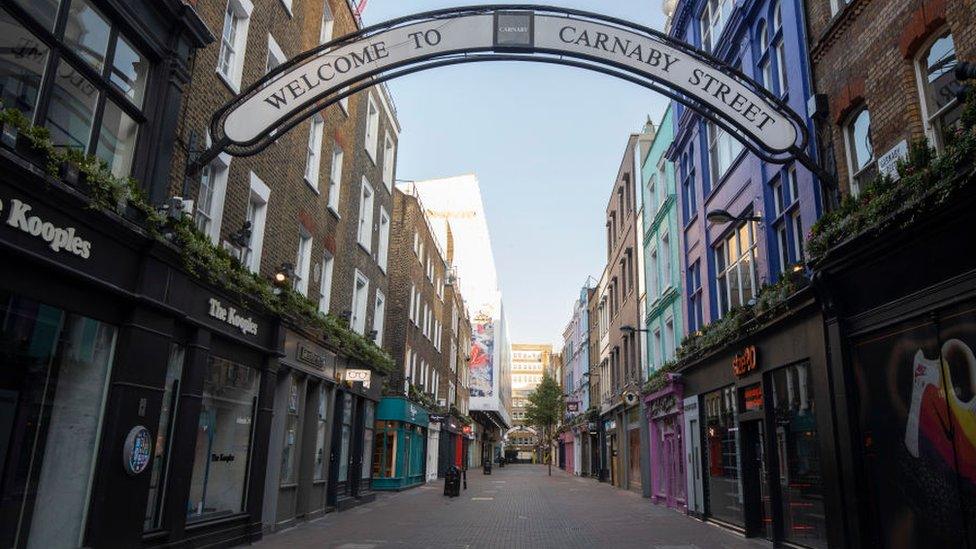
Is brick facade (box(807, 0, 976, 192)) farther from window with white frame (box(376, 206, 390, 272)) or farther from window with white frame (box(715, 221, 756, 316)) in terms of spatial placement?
window with white frame (box(376, 206, 390, 272))

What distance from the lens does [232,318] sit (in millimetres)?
11438

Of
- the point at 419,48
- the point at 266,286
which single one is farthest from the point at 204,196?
the point at 419,48

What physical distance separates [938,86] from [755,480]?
888cm

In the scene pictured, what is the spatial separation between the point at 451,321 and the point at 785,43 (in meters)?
35.9

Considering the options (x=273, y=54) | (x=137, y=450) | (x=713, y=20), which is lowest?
(x=137, y=450)

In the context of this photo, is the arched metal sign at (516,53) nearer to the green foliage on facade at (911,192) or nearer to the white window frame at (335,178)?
the green foliage on facade at (911,192)

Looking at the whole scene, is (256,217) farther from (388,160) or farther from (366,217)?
(388,160)

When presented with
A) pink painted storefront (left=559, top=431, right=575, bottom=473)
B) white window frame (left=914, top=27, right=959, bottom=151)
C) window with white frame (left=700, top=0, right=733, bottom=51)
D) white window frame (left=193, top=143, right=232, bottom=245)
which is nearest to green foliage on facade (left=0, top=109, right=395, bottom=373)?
white window frame (left=193, top=143, right=232, bottom=245)

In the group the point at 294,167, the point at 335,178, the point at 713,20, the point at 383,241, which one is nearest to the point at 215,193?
the point at 294,167

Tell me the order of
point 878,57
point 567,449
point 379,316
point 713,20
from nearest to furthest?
point 878,57, point 713,20, point 379,316, point 567,449

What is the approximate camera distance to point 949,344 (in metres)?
7.59

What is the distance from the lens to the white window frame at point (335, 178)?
17688 millimetres

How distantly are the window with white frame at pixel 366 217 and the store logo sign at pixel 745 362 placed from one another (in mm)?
11582

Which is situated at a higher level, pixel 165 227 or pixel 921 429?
pixel 165 227
